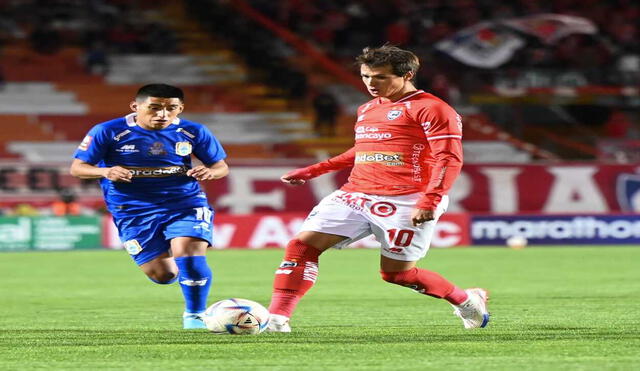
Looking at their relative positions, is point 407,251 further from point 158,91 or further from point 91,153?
point 91,153

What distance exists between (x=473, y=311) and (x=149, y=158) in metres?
2.38

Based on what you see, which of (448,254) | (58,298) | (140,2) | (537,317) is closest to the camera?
(537,317)

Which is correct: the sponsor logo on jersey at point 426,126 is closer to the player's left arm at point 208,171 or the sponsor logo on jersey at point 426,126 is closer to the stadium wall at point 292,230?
the player's left arm at point 208,171

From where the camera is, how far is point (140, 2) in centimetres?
2920

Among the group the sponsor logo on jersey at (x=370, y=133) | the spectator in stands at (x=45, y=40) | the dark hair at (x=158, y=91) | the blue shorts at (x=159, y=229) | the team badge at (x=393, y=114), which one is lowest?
the blue shorts at (x=159, y=229)

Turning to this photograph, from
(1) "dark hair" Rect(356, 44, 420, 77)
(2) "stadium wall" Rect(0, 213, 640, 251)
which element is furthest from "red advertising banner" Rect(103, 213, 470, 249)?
(1) "dark hair" Rect(356, 44, 420, 77)

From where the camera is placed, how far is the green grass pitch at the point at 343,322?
245 inches

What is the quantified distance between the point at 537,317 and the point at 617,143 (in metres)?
16.6

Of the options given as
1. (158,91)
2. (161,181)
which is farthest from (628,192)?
(158,91)

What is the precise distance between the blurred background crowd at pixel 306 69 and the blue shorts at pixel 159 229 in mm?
15954

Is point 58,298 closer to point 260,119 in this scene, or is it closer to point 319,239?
point 319,239

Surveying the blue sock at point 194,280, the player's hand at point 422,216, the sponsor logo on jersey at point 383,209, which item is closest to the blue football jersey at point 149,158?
the blue sock at point 194,280

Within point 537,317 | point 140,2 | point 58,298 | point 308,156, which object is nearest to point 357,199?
point 537,317

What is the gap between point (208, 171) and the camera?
8367mm
